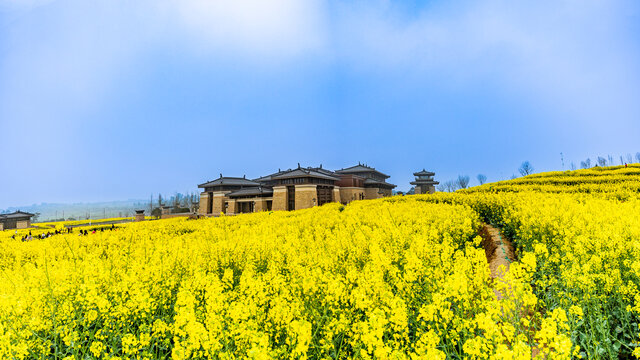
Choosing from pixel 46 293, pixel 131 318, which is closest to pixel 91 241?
pixel 46 293

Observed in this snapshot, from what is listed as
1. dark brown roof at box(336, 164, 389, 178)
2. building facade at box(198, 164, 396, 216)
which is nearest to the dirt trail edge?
building facade at box(198, 164, 396, 216)

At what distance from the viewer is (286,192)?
43.1 metres

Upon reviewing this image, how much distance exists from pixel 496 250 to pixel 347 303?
28.7 ft

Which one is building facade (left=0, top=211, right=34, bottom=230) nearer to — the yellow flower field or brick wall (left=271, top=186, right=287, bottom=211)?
brick wall (left=271, top=186, right=287, bottom=211)

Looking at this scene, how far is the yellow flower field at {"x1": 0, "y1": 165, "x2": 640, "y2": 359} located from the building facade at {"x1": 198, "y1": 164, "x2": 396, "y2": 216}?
34.6 metres

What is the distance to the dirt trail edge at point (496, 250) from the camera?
28.2 ft

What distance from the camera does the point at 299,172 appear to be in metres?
43.6

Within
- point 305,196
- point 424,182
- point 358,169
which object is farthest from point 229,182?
point 424,182

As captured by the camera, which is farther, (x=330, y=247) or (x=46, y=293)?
(x=330, y=247)

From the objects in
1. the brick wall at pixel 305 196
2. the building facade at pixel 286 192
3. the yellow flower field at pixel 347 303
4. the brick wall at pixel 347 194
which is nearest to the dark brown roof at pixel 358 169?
the building facade at pixel 286 192

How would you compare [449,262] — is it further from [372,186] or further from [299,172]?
[372,186]

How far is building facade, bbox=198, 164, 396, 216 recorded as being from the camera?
139 feet

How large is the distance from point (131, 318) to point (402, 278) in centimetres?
445

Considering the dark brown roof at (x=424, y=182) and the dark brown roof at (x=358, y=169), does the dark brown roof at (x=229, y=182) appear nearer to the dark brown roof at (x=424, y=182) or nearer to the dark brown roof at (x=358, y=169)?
the dark brown roof at (x=358, y=169)
